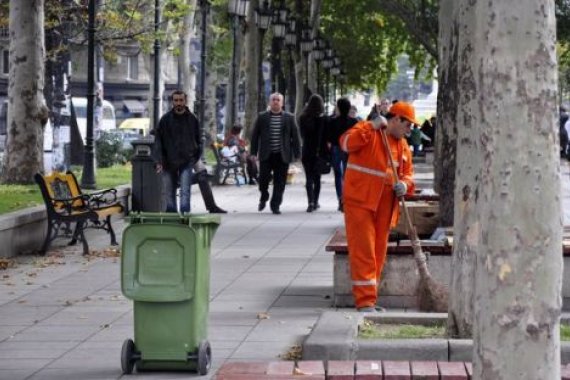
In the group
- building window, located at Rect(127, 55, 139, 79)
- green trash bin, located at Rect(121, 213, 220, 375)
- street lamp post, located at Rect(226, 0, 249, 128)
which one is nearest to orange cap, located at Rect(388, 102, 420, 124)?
green trash bin, located at Rect(121, 213, 220, 375)

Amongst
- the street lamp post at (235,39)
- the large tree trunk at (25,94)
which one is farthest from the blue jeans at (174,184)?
the street lamp post at (235,39)

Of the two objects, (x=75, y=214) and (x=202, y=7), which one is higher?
(x=202, y=7)

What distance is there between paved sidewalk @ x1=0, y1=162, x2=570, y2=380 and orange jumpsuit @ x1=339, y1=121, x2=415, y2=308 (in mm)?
501

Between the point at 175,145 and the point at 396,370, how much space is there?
39.6 ft

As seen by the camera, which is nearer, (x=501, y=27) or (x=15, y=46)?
(x=501, y=27)

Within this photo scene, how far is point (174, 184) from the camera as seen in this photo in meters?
21.0

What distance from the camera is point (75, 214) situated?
17.6 m

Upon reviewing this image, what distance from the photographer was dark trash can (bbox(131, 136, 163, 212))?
22594mm

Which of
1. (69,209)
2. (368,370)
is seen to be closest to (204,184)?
(69,209)

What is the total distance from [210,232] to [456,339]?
157cm

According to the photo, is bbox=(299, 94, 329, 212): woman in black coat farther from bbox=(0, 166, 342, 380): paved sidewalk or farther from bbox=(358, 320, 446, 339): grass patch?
bbox=(358, 320, 446, 339): grass patch

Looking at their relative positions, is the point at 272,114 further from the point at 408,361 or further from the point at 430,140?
the point at 430,140

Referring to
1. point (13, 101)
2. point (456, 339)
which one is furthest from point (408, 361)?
point (13, 101)

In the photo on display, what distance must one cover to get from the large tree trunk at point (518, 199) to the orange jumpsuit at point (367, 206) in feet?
18.9
